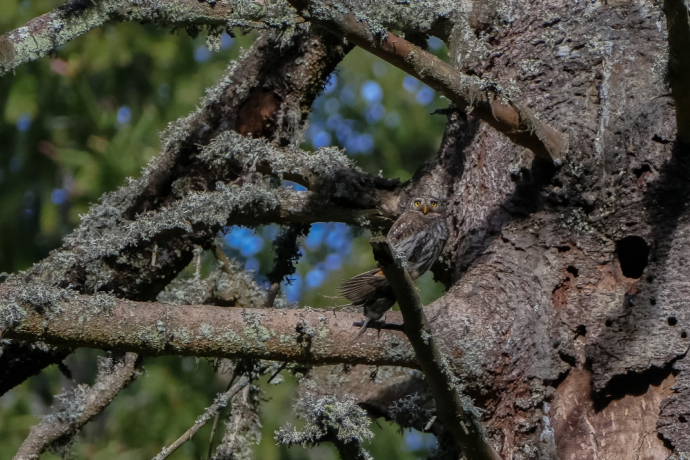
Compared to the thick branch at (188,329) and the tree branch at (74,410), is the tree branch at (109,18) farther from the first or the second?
the tree branch at (74,410)

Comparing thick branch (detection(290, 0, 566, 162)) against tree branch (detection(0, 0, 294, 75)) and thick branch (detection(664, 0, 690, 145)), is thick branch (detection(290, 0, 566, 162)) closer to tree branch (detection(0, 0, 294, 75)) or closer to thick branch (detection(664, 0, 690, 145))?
tree branch (detection(0, 0, 294, 75))

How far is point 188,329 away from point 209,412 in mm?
800

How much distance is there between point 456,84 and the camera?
2449mm

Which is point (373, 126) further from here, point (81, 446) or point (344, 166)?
point (344, 166)

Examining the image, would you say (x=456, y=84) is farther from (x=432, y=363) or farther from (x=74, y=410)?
(x=74, y=410)

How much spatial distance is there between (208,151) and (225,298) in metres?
0.76

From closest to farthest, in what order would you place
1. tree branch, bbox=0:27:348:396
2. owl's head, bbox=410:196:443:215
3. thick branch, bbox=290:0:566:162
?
thick branch, bbox=290:0:566:162
owl's head, bbox=410:196:443:215
tree branch, bbox=0:27:348:396

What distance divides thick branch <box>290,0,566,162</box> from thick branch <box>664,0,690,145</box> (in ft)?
1.35

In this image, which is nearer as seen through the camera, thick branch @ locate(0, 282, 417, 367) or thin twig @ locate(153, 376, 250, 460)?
thick branch @ locate(0, 282, 417, 367)

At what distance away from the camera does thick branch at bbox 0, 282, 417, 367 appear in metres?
2.01

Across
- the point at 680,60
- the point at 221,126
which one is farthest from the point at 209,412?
the point at 680,60

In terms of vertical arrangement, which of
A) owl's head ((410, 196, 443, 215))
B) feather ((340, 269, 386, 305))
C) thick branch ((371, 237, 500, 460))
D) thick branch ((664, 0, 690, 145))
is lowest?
thick branch ((371, 237, 500, 460))

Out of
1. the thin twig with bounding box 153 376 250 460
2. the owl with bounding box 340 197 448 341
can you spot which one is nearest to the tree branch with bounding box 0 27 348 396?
the thin twig with bounding box 153 376 250 460

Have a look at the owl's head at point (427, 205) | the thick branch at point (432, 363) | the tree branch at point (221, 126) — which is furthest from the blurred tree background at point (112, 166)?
the thick branch at point (432, 363)
